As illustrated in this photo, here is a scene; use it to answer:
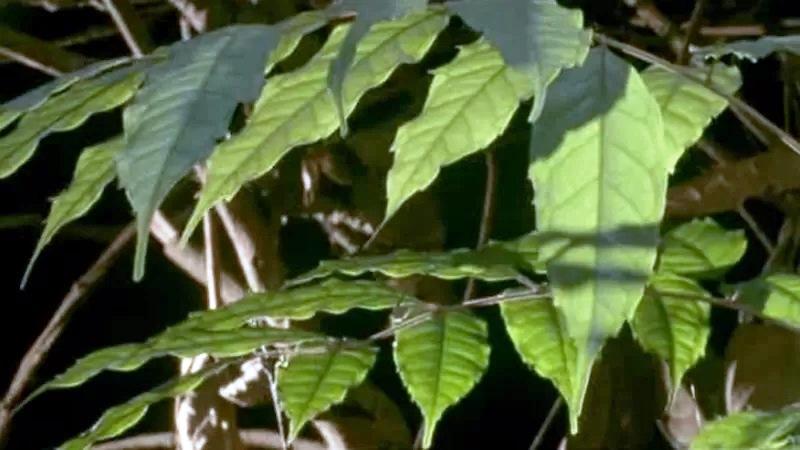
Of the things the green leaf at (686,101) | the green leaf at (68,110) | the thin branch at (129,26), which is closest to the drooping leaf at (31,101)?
the green leaf at (68,110)

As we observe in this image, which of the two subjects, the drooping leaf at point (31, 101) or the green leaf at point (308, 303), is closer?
the drooping leaf at point (31, 101)

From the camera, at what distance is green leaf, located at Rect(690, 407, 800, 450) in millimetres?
480

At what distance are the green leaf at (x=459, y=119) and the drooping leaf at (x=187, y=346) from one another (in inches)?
4.3

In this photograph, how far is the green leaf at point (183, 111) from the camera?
14.3 inches

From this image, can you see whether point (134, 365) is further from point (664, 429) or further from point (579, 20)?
point (664, 429)

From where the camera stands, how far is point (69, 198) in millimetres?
526

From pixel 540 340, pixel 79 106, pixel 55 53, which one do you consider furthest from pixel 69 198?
pixel 55 53

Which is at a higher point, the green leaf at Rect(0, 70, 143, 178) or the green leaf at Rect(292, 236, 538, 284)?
the green leaf at Rect(0, 70, 143, 178)

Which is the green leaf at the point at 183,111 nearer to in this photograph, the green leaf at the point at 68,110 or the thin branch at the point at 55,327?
the green leaf at the point at 68,110

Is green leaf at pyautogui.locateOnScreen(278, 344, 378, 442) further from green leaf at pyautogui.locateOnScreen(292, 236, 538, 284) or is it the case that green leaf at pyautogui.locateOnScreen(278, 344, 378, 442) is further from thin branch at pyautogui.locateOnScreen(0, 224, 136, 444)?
thin branch at pyautogui.locateOnScreen(0, 224, 136, 444)

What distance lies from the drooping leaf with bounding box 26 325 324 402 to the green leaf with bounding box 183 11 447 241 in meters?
0.09

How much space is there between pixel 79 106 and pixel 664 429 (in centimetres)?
61

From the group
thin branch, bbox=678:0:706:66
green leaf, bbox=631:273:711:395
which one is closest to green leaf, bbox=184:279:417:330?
green leaf, bbox=631:273:711:395

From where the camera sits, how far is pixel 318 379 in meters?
0.55
